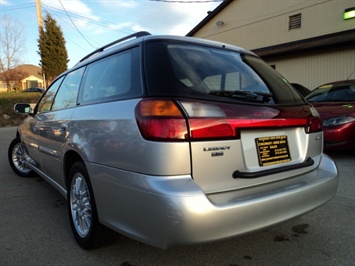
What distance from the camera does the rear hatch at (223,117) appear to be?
1.96 metres

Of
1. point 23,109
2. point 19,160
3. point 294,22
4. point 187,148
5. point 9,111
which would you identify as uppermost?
point 294,22

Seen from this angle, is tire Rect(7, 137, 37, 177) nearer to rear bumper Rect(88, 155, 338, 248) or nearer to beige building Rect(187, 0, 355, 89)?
rear bumper Rect(88, 155, 338, 248)

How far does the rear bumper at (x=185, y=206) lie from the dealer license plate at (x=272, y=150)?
0.16 meters

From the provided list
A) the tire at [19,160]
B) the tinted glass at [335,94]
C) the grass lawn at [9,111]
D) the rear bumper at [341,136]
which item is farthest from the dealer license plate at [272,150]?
the grass lawn at [9,111]

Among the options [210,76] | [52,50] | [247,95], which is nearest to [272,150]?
[247,95]

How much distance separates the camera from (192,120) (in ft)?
6.43

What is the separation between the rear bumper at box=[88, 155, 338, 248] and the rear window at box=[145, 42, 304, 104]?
60 cm

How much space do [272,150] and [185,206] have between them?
82cm

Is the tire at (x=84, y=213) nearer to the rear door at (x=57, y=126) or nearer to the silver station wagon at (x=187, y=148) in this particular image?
the silver station wagon at (x=187, y=148)

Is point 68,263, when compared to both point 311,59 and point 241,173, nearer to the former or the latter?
point 241,173

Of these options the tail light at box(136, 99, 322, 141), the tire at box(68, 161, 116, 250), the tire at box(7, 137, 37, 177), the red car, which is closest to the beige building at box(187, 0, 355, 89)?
the red car

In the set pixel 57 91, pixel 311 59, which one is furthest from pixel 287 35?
pixel 57 91

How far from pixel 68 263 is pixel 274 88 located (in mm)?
2141

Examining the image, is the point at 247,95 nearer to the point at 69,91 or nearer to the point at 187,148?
the point at 187,148
